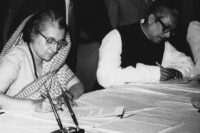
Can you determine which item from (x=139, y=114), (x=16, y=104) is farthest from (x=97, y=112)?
(x=16, y=104)

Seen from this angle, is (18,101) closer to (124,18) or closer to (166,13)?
(166,13)

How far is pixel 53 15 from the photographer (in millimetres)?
2033

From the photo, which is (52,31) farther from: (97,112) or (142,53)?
(142,53)

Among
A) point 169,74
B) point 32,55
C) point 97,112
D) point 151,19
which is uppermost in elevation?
point 151,19

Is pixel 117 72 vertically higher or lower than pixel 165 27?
lower

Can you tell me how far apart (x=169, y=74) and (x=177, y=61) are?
42cm

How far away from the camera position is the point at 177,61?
3.10 metres

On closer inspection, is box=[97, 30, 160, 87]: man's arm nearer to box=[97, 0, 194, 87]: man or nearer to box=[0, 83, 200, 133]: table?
box=[97, 0, 194, 87]: man

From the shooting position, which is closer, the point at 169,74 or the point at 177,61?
the point at 169,74

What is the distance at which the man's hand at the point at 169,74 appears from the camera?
2.66 meters

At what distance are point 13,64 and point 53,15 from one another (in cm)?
41

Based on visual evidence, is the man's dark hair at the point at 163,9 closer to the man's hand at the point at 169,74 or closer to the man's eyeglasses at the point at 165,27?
the man's eyeglasses at the point at 165,27

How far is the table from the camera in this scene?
1381mm

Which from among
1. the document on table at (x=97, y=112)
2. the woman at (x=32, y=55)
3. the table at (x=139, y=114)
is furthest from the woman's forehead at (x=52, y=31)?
the document on table at (x=97, y=112)
